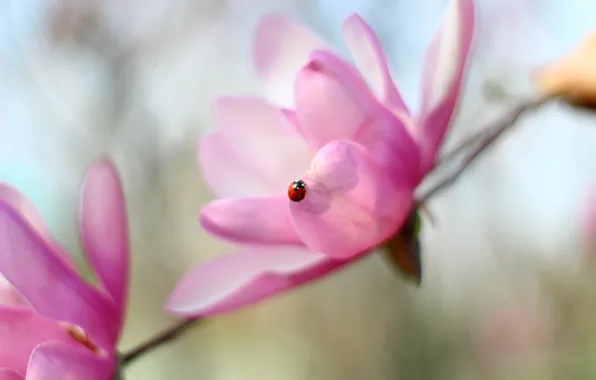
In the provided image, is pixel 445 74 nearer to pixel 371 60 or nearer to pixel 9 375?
pixel 371 60

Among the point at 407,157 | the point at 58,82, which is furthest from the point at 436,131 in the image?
the point at 58,82

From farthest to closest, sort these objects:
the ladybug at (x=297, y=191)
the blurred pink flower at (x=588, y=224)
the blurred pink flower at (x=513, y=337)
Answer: the blurred pink flower at (x=513, y=337)
the blurred pink flower at (x=588, y=224)
the ladybug at (x=297, y=191)

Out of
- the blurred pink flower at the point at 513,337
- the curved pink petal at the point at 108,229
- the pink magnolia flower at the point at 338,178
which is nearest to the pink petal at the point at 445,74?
the pink magnolia flower at the point at 338,178

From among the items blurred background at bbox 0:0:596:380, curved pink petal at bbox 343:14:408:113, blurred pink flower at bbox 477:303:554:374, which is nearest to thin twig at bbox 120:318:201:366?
curved pink petal at bbox 343:14:408:113

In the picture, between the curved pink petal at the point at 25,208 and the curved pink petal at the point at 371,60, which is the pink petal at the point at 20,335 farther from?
the curved pink petal at the point at 371,60

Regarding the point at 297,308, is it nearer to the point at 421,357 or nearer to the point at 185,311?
the point at 421,357

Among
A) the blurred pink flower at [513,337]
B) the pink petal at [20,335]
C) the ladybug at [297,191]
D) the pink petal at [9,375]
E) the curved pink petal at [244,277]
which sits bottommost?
the blurred pink flower at [513,337]
